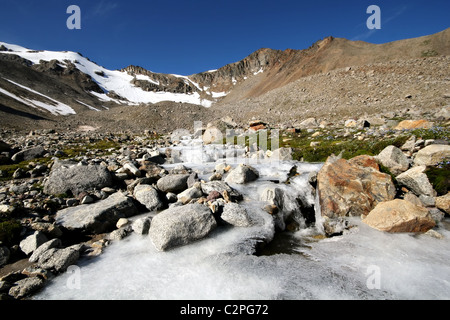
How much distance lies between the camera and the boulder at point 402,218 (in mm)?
6156

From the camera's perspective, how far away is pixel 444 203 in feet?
22.8

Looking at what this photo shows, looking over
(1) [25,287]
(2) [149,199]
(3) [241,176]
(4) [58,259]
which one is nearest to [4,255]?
(4) [58,259]

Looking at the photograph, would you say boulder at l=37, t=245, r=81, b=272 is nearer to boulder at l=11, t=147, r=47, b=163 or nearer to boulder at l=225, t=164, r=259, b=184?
boulder at l=225, t=164, r=259, b=184

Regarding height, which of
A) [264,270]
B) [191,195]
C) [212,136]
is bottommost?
[264,270]

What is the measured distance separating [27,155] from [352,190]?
2067 cm

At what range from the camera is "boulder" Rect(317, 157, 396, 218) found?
7.47 m

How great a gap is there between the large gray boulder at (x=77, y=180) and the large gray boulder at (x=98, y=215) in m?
1.54

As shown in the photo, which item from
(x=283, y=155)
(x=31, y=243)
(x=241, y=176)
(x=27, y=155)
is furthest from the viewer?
(x=27, y=155)

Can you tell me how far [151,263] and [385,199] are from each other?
8.14 meters

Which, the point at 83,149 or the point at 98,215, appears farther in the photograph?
the point at 83,149

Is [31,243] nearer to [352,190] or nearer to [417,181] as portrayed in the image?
[352,190]

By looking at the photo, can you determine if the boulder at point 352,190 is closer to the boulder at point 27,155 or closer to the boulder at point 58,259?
the boulder at point 58,259

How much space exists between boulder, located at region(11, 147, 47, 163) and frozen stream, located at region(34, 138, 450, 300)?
14024 millimetres

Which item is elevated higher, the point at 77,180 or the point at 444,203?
the point at 77,180
